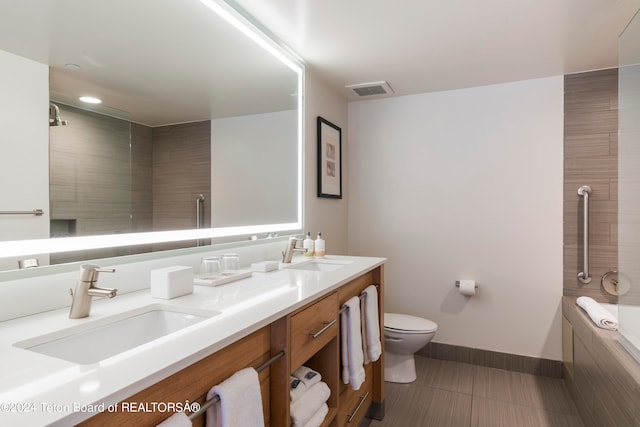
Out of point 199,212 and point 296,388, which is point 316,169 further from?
point 296,388

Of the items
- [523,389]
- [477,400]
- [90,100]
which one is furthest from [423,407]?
[90,100]

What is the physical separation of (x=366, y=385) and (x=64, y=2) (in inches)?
83.5

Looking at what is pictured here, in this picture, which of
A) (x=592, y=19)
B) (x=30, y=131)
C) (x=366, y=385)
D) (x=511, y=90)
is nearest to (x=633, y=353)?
(x=366, y=385)

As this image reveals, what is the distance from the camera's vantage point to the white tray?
4.79ft

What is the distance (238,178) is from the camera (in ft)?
6.58

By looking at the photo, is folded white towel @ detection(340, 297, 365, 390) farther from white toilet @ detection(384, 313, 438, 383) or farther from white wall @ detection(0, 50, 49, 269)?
white wall @ detection(0, 50, 49, 269)

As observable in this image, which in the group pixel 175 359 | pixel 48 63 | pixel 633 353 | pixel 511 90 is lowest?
pixel 633 353

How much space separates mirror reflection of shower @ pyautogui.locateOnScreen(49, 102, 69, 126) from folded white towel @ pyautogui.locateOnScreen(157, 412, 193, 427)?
915mm

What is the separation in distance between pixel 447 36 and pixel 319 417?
2.05 metres

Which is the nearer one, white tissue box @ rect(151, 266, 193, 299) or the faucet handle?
the faucet handle

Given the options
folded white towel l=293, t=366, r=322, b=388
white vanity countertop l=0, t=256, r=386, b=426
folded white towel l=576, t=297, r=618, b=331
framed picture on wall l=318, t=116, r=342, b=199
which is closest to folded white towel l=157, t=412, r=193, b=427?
white vanity countertop l=0, t=256, r=386, b=426

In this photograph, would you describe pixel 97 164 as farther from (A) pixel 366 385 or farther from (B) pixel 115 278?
(A) pixel 366 385

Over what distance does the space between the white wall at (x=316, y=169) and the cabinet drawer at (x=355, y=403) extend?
42.1 inches

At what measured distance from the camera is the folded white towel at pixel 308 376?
55.9 inches
